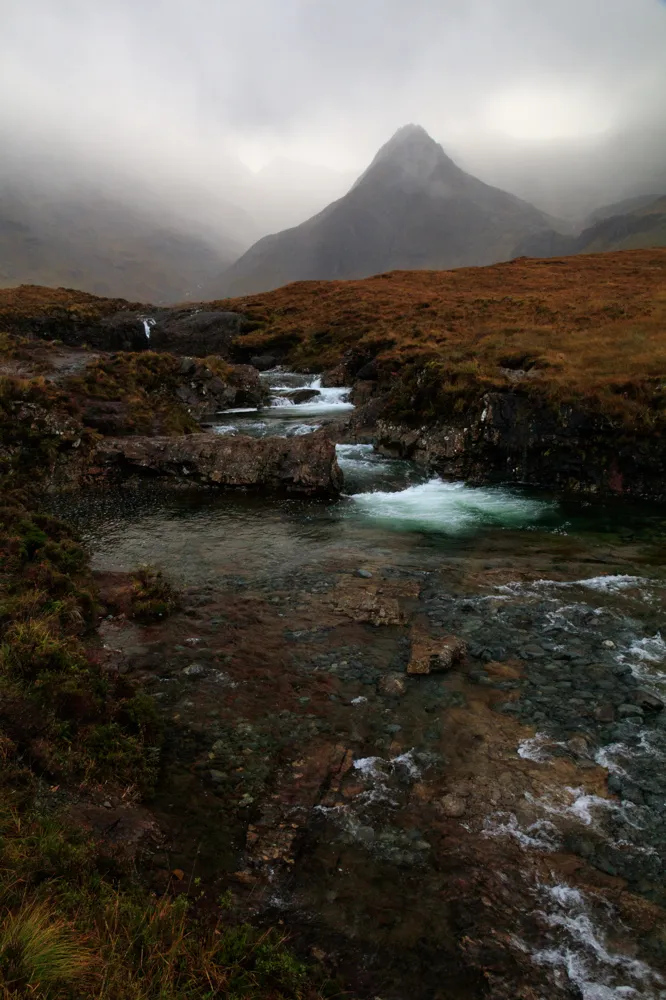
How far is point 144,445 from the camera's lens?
22.4 meters

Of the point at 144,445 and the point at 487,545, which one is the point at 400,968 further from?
the point at 144,445

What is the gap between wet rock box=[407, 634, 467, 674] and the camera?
911 cm

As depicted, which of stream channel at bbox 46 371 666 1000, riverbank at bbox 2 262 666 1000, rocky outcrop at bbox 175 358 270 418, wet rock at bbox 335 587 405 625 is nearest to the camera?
riverbank at bbox 2 262 666 1000

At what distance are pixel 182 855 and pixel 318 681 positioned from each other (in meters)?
3.65

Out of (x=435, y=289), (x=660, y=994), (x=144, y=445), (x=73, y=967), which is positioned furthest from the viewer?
(x=435, y=289)

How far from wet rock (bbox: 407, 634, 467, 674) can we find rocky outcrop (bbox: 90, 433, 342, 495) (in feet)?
36.4

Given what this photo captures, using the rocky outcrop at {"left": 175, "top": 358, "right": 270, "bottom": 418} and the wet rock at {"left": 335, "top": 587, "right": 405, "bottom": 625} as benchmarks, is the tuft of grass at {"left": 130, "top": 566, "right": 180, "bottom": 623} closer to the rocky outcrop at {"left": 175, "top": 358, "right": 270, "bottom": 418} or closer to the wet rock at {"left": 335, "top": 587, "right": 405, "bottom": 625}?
the wet rock at {"left": 335, "top": 587, "right": 405, "bottom": 625}

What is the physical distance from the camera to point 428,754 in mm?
7160

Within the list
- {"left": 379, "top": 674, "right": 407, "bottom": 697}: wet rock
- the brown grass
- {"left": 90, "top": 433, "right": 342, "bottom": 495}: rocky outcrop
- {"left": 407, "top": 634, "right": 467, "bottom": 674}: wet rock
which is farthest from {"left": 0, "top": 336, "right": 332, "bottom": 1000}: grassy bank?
the brown grass

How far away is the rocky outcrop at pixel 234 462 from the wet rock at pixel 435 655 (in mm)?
11096

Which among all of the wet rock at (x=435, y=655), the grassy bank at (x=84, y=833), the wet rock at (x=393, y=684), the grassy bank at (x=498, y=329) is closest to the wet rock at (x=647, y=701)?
the wet rock at (x=435, y=655)

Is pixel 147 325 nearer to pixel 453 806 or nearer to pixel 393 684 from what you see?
pixel 393 684

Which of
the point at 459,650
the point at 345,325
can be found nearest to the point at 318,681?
the point at 459,650

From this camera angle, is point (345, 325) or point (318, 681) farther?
point (345, 325)
